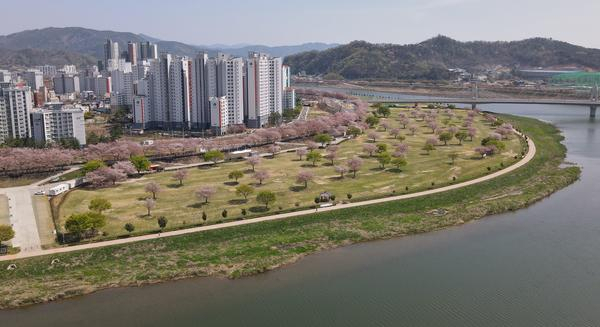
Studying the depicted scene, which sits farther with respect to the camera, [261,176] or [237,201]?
[261,176]

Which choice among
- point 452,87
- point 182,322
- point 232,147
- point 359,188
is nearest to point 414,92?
point 452,87

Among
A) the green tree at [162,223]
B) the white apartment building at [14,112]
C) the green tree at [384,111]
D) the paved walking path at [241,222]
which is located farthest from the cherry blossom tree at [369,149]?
the white apartment building at [14,112]

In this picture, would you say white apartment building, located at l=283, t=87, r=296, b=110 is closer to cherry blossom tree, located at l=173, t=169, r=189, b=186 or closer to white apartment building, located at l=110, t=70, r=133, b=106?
white apartment building, located at l=110, t=70, r=133, b=106

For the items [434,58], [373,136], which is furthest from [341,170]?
[434,58]

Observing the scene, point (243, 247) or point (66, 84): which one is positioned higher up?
point (66, 84)

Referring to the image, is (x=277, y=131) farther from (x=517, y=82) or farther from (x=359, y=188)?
(x=517, y=82)

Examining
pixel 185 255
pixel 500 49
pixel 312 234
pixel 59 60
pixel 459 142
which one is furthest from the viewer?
pixel 500 49

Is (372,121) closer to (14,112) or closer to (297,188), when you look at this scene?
(297,188)
